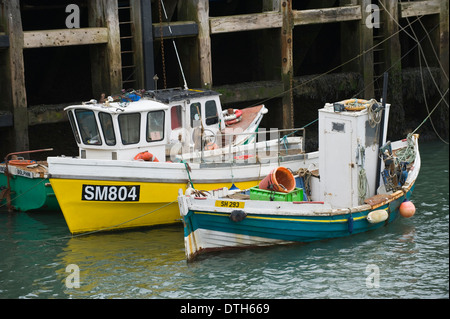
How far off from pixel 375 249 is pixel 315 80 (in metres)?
7.63

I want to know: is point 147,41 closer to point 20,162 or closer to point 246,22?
point 246,22

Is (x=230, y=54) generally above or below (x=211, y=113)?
above

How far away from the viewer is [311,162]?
53.3ft

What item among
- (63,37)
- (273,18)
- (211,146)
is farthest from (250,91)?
(63,37)

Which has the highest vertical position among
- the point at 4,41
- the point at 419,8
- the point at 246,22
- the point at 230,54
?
the point at 419,8

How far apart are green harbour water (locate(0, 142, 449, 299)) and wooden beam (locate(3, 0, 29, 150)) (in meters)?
2.19

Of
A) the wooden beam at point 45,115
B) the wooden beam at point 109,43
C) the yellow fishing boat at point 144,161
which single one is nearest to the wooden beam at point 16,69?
the wooden beam at point 45,115

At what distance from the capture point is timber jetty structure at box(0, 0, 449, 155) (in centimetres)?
1741

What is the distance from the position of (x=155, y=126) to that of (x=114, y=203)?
5.24 ft

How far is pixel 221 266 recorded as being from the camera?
13.2 meters

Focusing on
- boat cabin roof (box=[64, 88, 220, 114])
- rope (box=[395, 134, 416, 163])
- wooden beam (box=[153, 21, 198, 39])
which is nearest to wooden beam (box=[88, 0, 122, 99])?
wooden beam (box=[153, 21, 198, 39])
